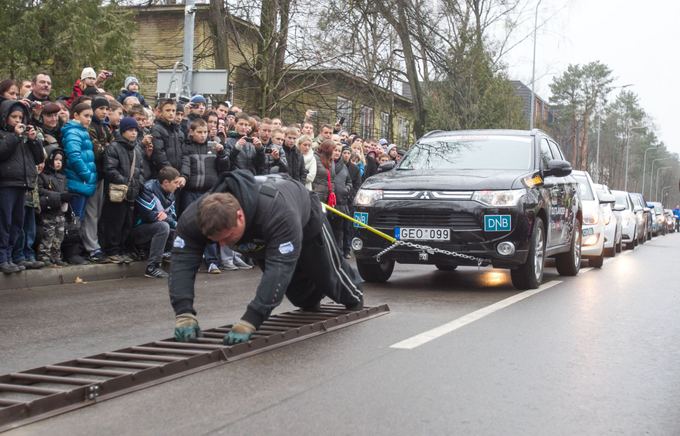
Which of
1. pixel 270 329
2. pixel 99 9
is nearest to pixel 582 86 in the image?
pixel 99 9

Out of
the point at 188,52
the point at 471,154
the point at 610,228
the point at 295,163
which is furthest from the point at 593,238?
the point at 188,52

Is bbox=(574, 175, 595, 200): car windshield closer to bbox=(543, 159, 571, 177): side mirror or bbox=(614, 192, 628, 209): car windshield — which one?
bbox=(543, 159, 571, 177): side mirror

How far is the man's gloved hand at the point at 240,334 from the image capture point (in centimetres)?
630

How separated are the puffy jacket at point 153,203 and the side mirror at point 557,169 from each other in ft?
16.3

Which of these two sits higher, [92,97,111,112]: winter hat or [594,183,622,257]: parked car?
[92,97,111,112]: winter hat

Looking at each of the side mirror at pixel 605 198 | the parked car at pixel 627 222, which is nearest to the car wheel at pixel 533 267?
the side mirror at pixel 605 198

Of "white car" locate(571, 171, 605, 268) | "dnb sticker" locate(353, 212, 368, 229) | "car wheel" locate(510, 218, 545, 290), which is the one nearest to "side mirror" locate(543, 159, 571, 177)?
"car wheel" locate(510, 218, 545, 290)

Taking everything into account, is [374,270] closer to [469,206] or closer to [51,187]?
[469,206]

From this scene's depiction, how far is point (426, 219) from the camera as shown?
10594mm

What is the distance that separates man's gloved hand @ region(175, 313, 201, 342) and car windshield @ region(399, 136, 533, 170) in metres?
5.77

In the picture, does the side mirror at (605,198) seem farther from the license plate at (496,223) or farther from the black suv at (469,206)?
the license plate at (496,223)

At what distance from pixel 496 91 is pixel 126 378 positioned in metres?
31.1

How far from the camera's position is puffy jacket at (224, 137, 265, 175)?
13.2 meters

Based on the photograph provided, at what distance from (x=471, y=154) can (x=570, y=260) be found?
2796 millimetres
